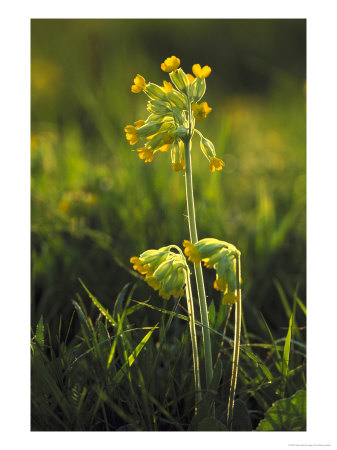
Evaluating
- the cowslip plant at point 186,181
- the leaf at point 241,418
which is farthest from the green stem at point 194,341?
the leaf at point 241,418

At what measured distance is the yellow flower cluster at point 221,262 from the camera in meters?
1.09

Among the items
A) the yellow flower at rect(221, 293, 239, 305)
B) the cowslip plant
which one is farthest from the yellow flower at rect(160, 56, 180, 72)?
the yellow flower at rect(221, 293, 239, 305)

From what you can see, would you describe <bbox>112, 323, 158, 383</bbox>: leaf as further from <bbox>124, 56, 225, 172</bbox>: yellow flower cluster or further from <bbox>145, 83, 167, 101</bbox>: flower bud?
<bbox>145, 83, 167, 101</bbox>: flower bud

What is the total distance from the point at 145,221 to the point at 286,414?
1.14 m

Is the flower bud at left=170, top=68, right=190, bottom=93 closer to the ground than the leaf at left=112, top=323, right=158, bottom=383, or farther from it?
farther from it

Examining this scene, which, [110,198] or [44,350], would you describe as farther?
[110,198]

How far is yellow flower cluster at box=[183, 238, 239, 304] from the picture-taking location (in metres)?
1.09

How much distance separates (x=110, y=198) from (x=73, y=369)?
1161 millimetres

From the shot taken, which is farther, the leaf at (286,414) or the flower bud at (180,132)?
the leaf at (286,414)

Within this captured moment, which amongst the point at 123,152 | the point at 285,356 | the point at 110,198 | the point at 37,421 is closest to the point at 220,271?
the point at 285,356

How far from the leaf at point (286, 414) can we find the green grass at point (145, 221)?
0.06 metres

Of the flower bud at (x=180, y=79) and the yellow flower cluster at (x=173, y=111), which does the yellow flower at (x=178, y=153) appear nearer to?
the yellow flower cluster at (x=173, y=111)
